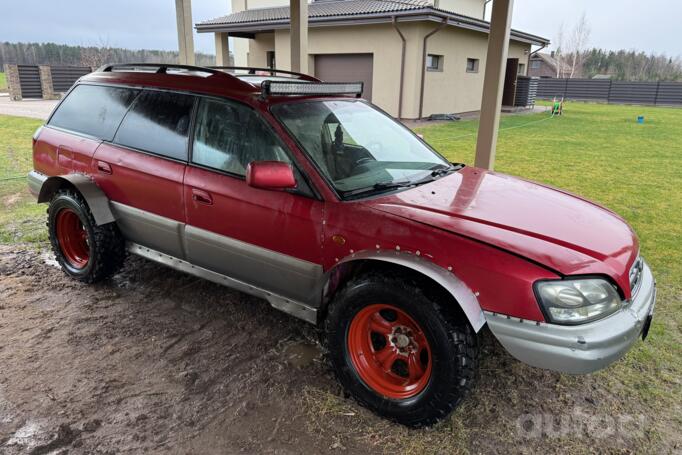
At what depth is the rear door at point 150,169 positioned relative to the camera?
345cm

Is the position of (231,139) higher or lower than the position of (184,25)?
lower

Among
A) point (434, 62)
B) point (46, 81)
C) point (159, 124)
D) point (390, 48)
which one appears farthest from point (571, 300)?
point (46, 81)

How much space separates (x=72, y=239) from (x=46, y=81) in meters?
28.2

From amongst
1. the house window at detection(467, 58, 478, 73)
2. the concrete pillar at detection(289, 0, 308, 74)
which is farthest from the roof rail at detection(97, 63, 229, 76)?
the house window at detection(467, 58, 478, 73)

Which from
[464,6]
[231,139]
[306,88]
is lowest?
[231,139]

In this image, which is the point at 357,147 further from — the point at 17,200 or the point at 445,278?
the point at 17,200

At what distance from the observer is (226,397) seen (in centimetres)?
285

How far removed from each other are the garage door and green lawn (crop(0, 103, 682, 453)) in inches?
253

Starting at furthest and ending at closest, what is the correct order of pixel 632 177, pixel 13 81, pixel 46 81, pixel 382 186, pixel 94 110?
pixel 46 81, pixel 13 81, pixel 632 177, pixel 94 110, pixel 382 186

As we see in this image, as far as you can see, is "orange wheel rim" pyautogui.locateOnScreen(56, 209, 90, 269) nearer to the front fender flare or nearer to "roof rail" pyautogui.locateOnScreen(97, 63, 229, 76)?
"roof rail" pyautogui.locateOnScreen(97, 63, 229, 76)

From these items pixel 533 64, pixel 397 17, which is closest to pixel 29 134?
pixel 397 17

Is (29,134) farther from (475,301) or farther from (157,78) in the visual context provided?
(475,301)

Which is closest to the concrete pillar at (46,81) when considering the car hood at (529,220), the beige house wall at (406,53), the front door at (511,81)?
the beige house wall at (406,53)

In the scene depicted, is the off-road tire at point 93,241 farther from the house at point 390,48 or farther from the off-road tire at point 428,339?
the house at point 390,48
